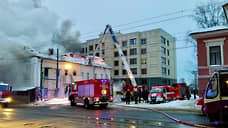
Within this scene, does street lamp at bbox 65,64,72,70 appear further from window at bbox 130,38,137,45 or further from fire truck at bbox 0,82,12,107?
window at bbox 130,38,137,45

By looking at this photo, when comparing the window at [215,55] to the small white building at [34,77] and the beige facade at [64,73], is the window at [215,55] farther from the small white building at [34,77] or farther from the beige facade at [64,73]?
the beige facade at [64,73]

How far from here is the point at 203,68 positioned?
74.7 feet

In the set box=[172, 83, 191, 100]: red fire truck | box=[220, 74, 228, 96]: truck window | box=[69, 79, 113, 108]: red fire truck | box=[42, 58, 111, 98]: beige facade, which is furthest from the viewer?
box=[42, 58, 111, 98]: beige facade

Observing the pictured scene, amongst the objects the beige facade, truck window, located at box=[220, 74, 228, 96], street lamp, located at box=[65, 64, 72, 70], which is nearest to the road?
truck window, located at box=[220, 74, 228, 96]

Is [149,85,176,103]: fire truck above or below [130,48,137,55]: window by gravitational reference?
below

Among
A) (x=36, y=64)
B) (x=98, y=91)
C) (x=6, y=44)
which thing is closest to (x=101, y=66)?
(x=36, y=64)

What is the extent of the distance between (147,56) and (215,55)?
38.8 m

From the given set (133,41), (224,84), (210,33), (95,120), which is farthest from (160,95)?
(133,41)

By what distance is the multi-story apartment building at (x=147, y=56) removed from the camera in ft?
196

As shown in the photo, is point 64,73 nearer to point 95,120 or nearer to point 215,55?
point 215,55

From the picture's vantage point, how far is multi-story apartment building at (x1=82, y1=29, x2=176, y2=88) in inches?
2347

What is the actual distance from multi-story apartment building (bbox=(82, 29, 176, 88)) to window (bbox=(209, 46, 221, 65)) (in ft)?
119

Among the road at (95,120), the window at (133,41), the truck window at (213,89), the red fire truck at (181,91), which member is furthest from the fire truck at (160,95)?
the window at (133,41)

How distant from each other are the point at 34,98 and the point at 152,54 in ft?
120
